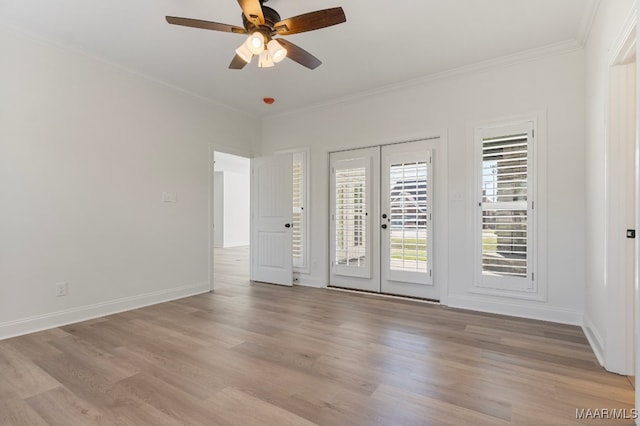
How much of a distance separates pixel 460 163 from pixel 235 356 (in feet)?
10.1

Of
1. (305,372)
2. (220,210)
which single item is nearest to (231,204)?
→ (220,210)

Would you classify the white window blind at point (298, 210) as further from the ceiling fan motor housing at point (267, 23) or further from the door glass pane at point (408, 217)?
the ceiling fan motor housing at point (267, 23)

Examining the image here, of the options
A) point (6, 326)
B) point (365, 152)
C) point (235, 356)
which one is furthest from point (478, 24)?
point (6, 326)

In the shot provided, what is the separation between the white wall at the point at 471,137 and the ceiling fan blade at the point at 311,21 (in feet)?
6.92

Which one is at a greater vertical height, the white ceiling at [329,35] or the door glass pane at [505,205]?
the white ceiling at [329,35]

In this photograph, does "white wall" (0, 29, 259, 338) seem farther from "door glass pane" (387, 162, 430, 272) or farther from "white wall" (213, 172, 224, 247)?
"white wall" (213, 172, 224, 247)

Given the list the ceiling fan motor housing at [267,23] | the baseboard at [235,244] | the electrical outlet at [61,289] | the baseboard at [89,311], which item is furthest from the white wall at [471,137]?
the baseboard at [235,244]

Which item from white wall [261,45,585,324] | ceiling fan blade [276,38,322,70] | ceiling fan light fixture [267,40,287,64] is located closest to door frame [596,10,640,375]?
white wall [261,45,585,324]

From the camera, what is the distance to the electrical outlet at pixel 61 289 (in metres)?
3.10

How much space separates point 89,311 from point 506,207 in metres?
4.50

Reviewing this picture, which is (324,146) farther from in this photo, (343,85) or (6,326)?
(6,326)

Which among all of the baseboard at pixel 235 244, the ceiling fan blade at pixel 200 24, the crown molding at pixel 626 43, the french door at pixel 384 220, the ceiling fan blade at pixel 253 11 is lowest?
the baseboard at pixel 235 244

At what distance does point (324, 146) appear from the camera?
4773 mm

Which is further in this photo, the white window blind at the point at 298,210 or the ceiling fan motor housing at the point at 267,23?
the white window blind at the point at 298,210
